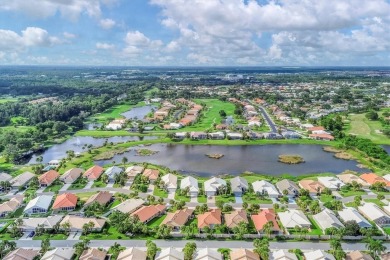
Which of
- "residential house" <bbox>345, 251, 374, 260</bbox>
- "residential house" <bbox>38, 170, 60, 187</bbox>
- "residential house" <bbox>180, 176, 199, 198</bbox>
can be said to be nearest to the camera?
"residential house" <bbox>345, 251, 374, 260</bbox>

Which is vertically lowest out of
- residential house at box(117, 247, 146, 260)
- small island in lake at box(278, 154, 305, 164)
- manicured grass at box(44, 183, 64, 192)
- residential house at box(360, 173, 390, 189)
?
manicured grass at box(44, 183, 64, 192)

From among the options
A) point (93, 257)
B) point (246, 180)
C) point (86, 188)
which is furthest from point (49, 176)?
point (246, 180)

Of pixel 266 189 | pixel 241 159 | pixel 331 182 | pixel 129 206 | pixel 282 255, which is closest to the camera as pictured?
pixel 282 255

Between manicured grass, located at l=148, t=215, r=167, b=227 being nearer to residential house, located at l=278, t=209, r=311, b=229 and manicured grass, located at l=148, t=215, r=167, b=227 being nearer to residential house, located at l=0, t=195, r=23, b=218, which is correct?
residential house, located at l=278, t=209, r=311, b=229

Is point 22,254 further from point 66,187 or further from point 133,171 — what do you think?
point 133,171

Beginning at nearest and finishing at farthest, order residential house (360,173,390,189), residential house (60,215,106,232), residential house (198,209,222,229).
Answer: residential house (60,215,106,232) < residential house (198,209,222,229) < residential house (360,173,390,189)

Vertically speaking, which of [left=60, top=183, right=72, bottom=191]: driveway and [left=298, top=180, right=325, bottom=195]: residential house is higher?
[left=298, top=180, right=325, bottom=195]: residential house

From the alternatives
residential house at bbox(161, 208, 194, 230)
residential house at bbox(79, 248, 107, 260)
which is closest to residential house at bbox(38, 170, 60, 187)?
residential house at bbox(161, 208, 194, 230)

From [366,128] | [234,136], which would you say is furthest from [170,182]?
[366,128]
